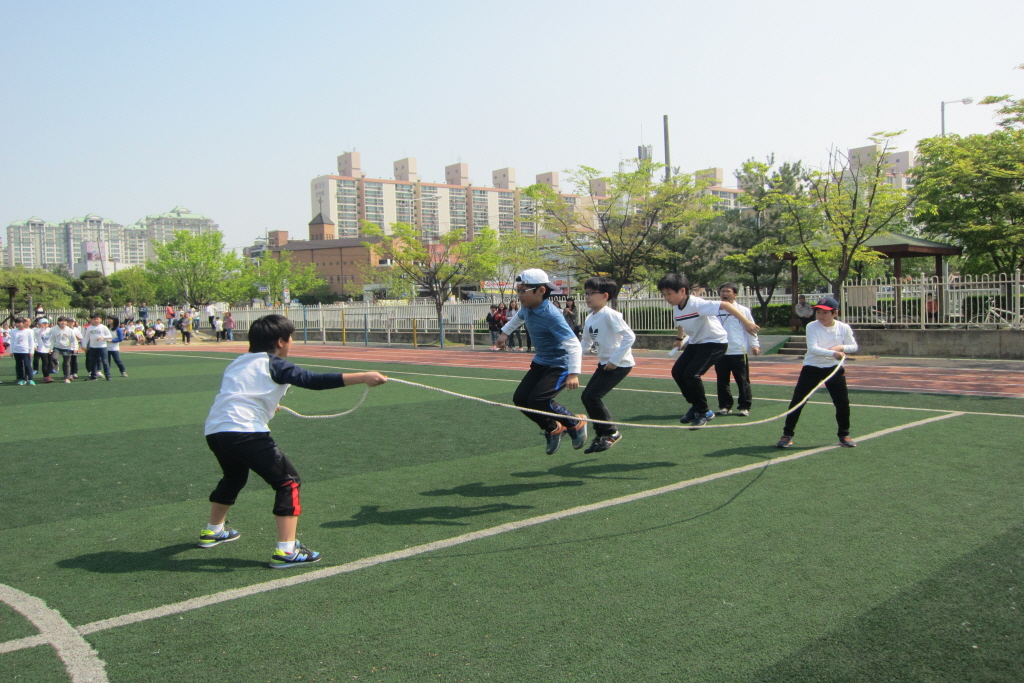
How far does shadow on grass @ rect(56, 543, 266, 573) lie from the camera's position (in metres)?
4.63

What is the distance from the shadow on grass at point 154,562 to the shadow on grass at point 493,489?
1916mm

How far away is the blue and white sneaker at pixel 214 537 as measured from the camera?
5.00 metres

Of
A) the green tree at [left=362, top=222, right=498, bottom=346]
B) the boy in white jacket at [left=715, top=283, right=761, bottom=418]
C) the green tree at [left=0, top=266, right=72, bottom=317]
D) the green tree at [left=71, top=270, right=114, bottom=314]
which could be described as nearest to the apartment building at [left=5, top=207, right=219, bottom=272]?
the green tree at [left=71, top=270, right=114, bottom=314]

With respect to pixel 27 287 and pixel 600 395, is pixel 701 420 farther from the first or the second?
pixel 27 287

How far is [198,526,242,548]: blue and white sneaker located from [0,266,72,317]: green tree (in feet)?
126

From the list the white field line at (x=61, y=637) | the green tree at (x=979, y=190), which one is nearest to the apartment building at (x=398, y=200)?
the green tree at (x=979, y=190)

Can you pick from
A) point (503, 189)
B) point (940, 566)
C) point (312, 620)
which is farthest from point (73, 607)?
point (503, 189)

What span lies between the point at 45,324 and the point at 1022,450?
20177 millimetres

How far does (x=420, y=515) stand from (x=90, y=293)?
61.9 meters

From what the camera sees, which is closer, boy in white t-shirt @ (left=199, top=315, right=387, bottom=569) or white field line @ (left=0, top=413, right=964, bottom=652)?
white field line @ (left=0, top=413, right=964, bottom=652)

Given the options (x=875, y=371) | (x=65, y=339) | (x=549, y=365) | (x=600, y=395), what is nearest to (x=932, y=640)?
(x=549, y=365)

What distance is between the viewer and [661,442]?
8.38 meters

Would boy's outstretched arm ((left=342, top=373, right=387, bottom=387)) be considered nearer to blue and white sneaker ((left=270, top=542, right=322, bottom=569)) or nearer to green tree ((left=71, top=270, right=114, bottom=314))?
blue and white sneaker ((left=270, top=542, right=322, bottom=569))

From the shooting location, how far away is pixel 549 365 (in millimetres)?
6824
